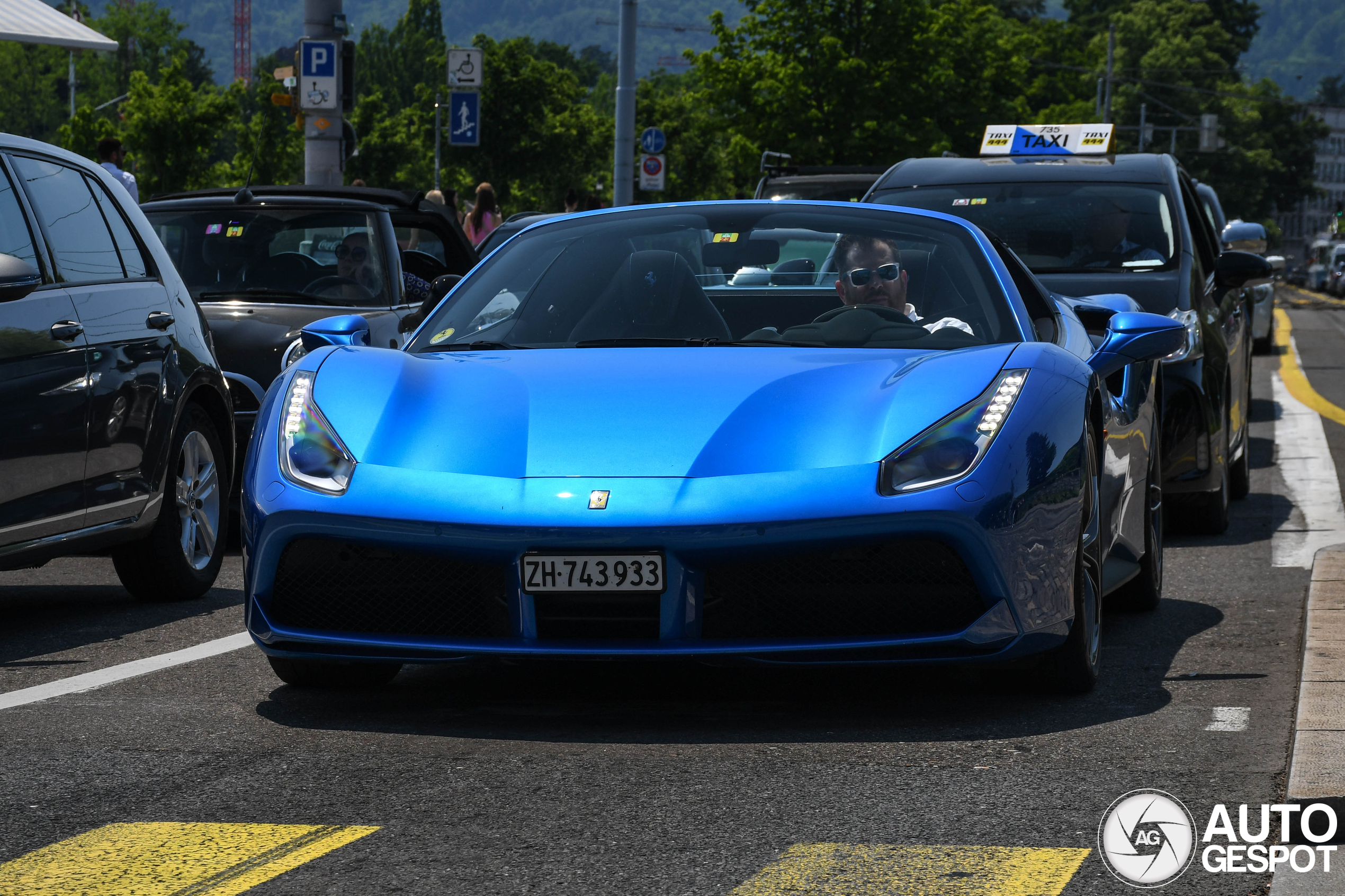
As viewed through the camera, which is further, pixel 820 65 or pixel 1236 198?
pixel 1236 198

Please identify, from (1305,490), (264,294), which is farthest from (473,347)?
(1305,490)

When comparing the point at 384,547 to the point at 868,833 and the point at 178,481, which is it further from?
the point at 178,481

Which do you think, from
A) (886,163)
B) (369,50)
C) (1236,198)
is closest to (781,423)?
(886,163)

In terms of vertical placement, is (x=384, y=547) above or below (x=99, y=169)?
below

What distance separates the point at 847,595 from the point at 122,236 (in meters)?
3.59

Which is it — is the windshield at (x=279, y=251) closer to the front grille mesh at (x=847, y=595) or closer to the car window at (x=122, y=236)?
the car window at (x=122, y=236)

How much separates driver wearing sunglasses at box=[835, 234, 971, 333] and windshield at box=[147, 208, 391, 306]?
4378 millimetres

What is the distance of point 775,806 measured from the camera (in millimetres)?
3924

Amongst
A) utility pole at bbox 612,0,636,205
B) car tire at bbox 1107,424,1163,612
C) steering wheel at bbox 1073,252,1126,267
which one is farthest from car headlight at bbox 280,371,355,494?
utility pole at bbox 612,0,636,205

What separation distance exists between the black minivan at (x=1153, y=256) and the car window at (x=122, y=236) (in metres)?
3.35

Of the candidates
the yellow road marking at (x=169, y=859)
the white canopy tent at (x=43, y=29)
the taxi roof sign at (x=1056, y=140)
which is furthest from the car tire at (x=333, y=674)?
the white canopy tent at (x=43, y=29)

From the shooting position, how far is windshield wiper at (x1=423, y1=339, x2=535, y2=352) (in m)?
5.53

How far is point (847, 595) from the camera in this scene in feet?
15.1

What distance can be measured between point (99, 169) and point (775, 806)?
Answer: 4.26 meters
